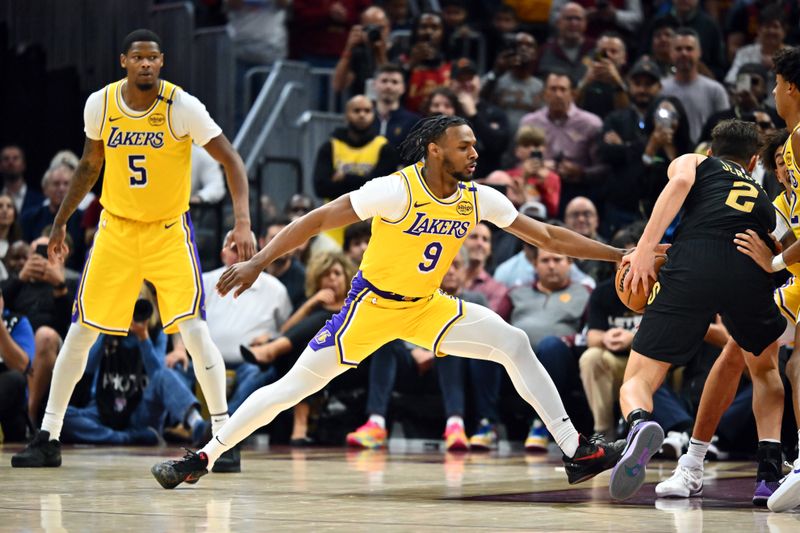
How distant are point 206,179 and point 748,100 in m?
4.70

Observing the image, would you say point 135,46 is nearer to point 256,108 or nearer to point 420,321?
point 420,321

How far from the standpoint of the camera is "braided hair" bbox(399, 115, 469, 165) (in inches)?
245

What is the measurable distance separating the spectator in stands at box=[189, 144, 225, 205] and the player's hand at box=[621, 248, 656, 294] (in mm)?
6367

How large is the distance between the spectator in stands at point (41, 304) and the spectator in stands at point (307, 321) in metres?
1.49

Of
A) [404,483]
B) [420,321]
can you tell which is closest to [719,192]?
[420,321]

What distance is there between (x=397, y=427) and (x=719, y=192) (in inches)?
240

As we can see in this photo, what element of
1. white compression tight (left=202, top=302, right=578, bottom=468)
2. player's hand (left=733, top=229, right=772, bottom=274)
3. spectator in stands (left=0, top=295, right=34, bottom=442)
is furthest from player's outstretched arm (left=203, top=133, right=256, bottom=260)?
spectator in stands (left=0, top=295, right=34, bottom=442)

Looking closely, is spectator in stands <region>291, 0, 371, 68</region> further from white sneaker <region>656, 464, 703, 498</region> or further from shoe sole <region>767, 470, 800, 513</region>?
shoe sole <region>767, 470, 800, 513</region>

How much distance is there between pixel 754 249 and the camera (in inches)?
227

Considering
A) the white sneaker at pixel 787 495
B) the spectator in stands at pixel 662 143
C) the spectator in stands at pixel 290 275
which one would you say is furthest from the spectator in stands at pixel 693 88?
the white sneaker at pixel 787 495

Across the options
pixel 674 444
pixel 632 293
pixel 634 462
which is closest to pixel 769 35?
pixel 674 444

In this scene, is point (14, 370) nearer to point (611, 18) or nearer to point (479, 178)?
point (479, 178)

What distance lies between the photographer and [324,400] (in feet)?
34.3

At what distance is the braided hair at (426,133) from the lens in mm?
6219
